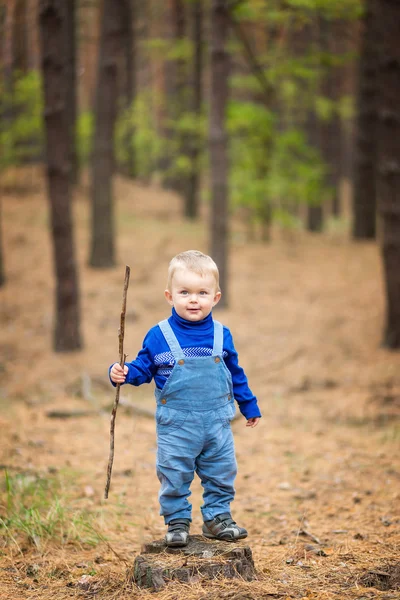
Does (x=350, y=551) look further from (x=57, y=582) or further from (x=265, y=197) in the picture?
(x=265, y=197)

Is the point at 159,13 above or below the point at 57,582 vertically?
above

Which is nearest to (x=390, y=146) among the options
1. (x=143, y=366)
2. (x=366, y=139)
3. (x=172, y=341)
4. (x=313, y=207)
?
(x=172, y=341)

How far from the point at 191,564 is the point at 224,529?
14.0 inches

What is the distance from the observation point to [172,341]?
A: 11.6ft

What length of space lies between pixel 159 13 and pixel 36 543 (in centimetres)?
2197

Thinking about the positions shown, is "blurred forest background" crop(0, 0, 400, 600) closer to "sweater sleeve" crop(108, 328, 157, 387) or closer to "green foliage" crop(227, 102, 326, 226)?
"green foliage" crop(227, 102, 326, 226)

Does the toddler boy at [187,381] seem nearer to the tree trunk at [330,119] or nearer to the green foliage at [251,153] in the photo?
the green foliage at [251,153]

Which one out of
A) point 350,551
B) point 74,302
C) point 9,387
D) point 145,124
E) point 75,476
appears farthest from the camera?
point 145,124

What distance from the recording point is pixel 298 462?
248 inches

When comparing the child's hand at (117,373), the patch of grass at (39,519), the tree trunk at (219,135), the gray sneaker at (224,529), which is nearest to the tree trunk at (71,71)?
the tree trunk at (219,135)

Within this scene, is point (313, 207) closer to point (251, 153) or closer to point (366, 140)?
point (366, 140)

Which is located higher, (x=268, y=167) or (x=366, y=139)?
(x=366, y=139)

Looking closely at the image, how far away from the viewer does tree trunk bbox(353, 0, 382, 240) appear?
49.7 feet

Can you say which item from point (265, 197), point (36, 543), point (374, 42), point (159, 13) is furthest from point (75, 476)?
point (159, 13)
